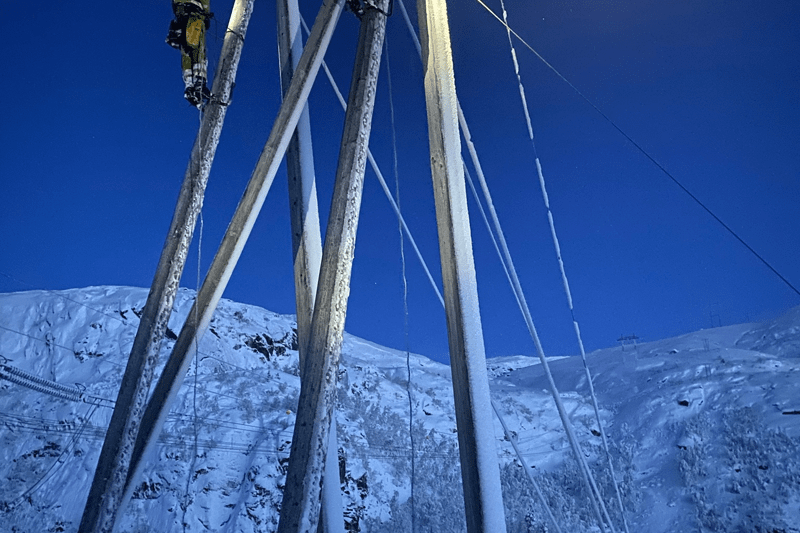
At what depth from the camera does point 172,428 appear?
458 inches

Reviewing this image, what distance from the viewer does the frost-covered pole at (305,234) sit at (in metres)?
2.84

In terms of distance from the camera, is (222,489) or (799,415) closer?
(799,415)

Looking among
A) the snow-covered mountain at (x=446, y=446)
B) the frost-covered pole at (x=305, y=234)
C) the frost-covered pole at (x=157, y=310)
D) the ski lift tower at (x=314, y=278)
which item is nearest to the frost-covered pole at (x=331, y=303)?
the ski lift tower at (x=314, y=278)

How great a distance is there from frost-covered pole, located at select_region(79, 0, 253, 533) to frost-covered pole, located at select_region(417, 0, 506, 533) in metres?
2.03

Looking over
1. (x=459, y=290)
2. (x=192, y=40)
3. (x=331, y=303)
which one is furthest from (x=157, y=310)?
(x=459, y=290)

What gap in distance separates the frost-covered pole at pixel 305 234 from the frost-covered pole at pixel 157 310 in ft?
2.11

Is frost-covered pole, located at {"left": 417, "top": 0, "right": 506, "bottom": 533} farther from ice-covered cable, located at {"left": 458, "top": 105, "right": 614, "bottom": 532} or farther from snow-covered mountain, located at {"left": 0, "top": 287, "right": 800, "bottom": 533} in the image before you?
snow-covered mountain, located at {"left": 0, "top": 287, "right": 800, "bottom": 533}

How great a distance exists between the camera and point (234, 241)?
121 inches

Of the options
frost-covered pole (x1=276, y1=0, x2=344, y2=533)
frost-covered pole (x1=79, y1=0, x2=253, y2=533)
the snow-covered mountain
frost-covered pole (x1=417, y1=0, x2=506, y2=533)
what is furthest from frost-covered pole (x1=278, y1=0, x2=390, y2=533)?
the snow-covered mountain

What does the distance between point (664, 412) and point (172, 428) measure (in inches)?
466

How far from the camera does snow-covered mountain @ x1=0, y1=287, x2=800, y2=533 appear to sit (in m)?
7.70

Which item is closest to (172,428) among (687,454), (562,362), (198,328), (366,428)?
(366,428)

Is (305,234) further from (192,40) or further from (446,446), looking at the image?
(446,446)

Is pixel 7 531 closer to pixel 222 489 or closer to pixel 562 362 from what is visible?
pixel 222 489
